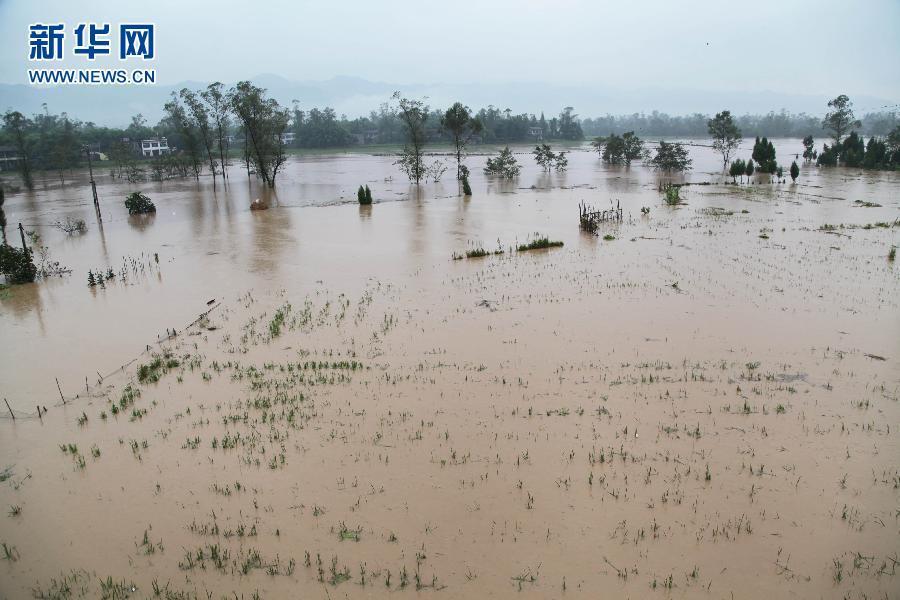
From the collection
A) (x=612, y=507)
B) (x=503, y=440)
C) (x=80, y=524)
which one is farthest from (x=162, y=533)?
(x=612, y=507)

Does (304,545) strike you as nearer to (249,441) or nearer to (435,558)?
(435,558)

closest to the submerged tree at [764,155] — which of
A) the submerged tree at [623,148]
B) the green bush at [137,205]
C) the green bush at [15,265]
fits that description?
the submerged tree at [623,148]

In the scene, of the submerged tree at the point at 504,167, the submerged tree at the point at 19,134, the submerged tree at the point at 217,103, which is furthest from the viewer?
the submerged tree at the point at 504,167

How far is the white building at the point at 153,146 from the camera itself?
71.0 m

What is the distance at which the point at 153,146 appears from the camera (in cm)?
7194

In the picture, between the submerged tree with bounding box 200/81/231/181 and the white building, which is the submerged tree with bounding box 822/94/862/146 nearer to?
the submerged tree with bounding box 200/81/231/181

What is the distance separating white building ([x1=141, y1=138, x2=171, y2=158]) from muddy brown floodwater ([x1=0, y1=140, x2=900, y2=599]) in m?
64.8

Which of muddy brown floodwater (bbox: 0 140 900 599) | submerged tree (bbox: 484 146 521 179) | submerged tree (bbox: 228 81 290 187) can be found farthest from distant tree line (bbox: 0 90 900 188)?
muddy brown floodwater (bbox: 0 140 900 599)

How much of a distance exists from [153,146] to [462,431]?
3090 inches

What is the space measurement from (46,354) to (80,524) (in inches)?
249

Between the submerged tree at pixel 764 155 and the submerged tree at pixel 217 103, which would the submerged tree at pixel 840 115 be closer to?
the submerged tree at pixel 764 155

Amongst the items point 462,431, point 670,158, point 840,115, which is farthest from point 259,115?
point 840,115

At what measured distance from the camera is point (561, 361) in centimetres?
912

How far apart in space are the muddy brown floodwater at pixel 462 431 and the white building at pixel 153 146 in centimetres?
6477
